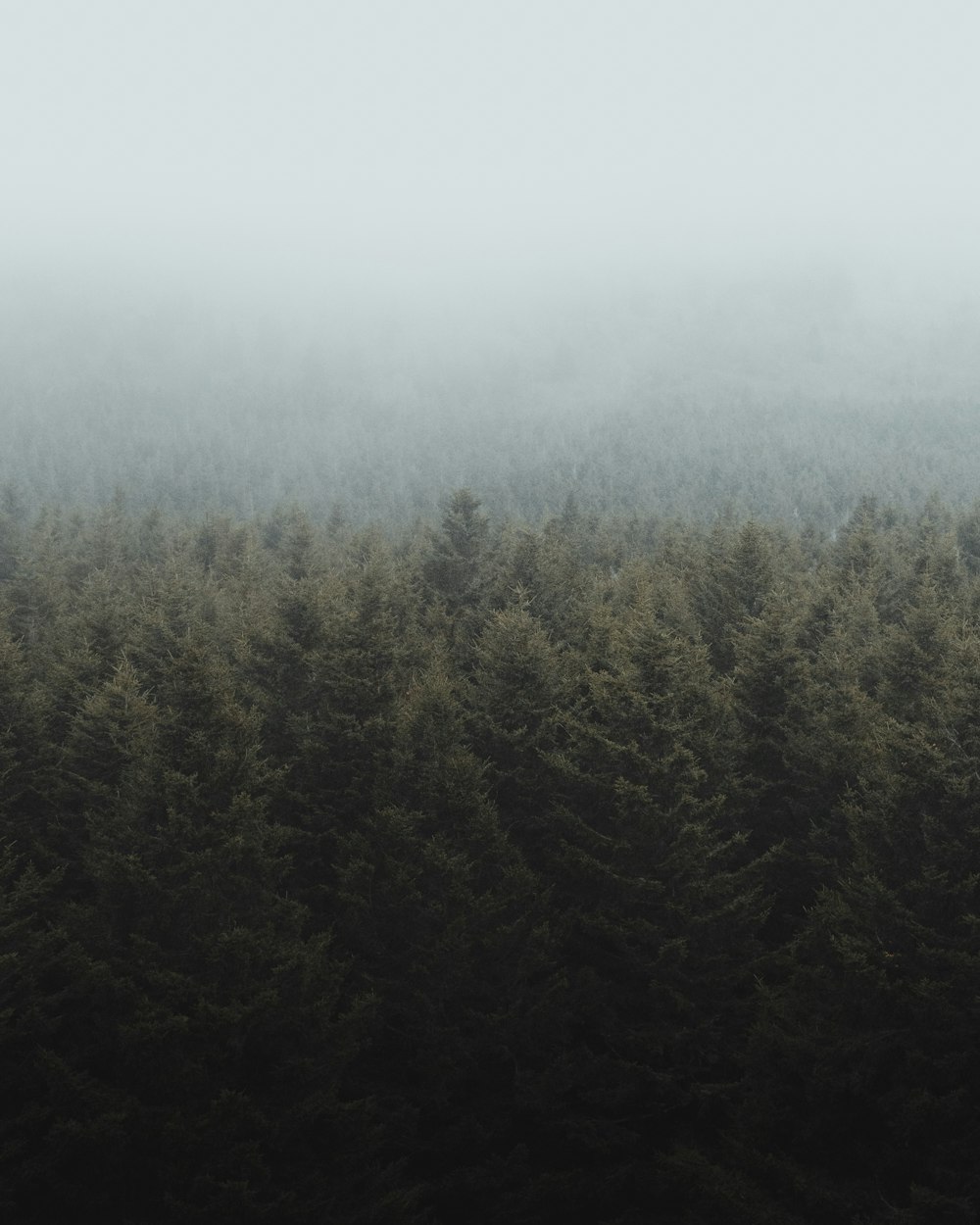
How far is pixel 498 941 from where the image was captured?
1880 cm

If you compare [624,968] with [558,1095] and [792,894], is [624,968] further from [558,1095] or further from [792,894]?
[792,894]

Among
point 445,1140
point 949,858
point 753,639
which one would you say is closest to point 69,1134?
point 445,1140

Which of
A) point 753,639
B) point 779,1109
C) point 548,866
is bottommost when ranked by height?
point 779,1109

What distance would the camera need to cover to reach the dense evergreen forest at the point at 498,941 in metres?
15.4

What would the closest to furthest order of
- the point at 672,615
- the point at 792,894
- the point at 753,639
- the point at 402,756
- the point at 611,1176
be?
1. the point at 611,1176
2. the point at 402,756
3. the point at 792,894
4. the point at 753,639
5. the point at 672,615

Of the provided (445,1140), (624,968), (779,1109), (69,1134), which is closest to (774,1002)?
(779,1109)

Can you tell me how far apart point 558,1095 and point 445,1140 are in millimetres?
2960

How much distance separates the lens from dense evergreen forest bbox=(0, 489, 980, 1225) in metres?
15.4

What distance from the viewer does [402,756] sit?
69.8 feet

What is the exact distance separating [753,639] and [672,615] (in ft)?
31.7

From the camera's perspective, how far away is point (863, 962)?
593 inches

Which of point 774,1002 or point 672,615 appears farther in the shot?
point 672,615

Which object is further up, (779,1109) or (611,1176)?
(779,1109)

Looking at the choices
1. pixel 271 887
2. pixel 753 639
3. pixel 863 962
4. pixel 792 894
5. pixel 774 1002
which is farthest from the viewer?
pixel 753 639
